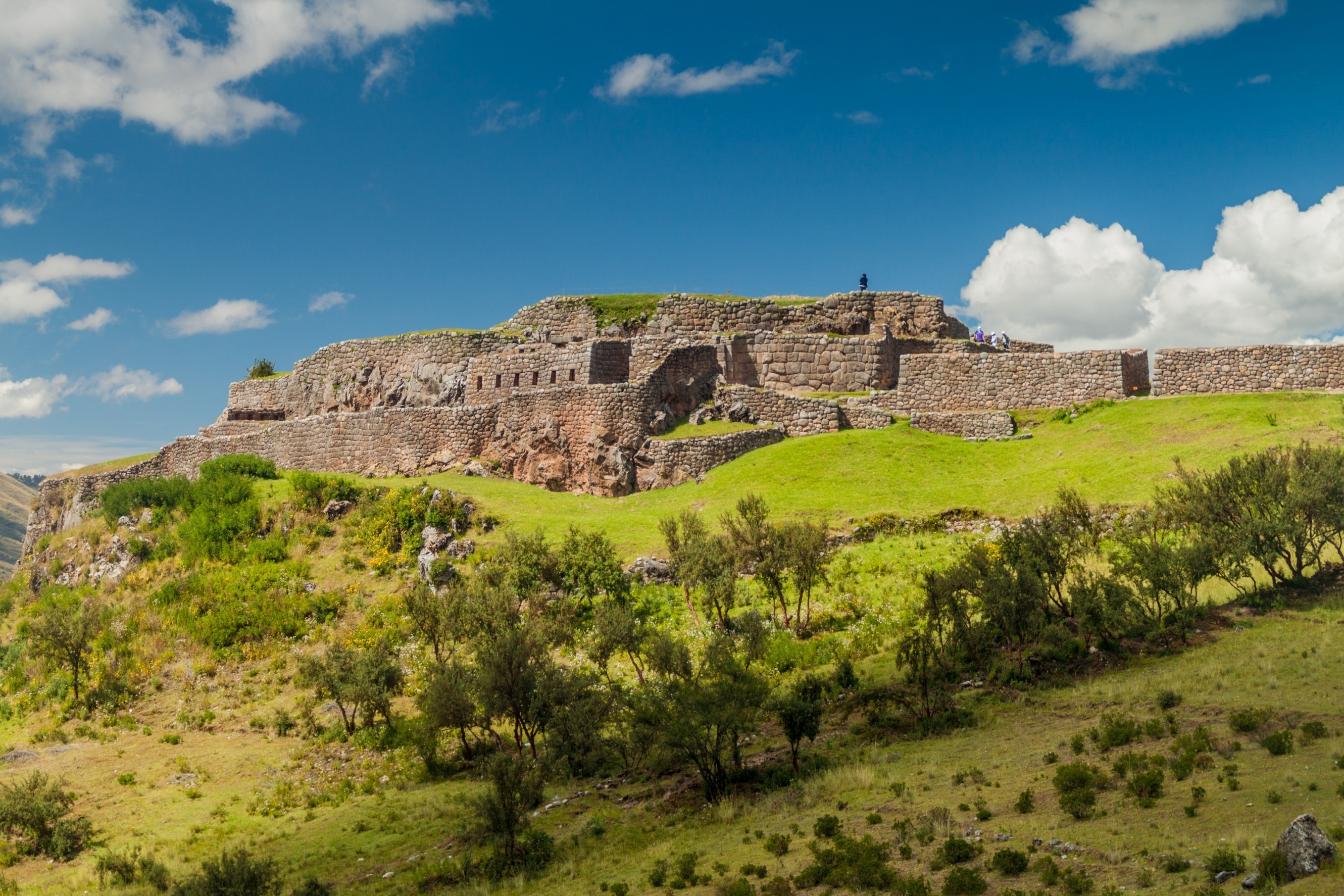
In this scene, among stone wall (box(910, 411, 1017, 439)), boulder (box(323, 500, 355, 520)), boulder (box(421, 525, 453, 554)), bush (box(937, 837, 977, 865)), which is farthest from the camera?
stone wall (box(910, 411, 1017, 439))

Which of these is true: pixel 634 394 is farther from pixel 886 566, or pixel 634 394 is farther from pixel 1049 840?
pixel 1049 840

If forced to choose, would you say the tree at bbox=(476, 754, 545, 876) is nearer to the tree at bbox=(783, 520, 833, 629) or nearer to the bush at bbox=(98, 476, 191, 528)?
the tree at bbox=(783, 520, 833, 629)

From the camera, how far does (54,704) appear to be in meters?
27.4

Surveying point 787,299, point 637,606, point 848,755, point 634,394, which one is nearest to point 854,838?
point 848,755

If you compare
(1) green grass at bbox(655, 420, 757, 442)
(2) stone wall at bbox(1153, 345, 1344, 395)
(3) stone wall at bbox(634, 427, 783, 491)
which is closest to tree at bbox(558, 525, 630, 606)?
(3) stone wall at bbox(634, 427, 783, 491)

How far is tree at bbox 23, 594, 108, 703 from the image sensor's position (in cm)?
2750

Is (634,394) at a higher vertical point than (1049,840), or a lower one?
higher

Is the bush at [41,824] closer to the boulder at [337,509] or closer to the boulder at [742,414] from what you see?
the boulder at [337,509]

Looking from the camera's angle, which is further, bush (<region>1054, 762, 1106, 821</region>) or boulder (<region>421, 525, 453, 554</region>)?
boulder (<region>421, 525, 453, 554</region>)

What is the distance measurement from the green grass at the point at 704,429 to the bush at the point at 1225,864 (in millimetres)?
26174

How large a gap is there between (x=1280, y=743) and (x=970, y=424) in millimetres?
22417

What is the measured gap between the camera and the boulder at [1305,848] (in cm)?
891

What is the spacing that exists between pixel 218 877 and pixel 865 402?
92.6 feet

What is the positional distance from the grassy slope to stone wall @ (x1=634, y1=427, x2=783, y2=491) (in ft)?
1.70
